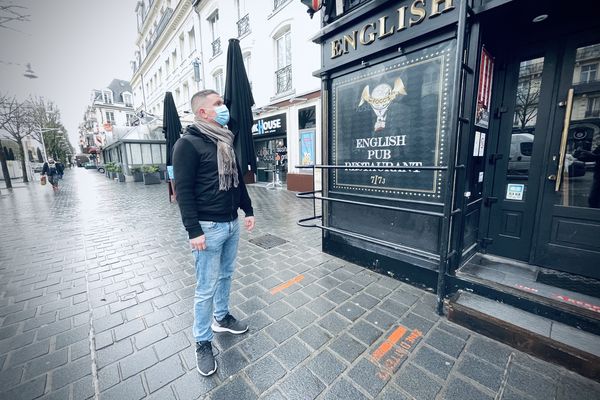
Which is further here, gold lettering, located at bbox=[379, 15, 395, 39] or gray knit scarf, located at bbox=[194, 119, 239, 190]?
gold lettering, located at bbox=[379, 15, 395, 39]

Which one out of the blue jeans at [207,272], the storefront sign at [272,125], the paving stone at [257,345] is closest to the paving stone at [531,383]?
the paving stone at [257,345]

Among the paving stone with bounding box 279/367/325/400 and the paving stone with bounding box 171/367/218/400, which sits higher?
the paving stone with bounding box 171/367/218/400

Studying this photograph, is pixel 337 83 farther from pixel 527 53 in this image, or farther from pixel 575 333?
pixel 575 333

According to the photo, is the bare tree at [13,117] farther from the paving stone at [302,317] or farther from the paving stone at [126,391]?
the paving stone at [302,317]

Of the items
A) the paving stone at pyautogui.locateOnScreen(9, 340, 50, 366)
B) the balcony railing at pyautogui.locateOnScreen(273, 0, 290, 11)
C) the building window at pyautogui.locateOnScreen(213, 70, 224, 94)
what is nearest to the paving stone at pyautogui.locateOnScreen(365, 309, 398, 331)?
the paving stone at pyautogui.locateOnScreen(9, 340, 50, 366)

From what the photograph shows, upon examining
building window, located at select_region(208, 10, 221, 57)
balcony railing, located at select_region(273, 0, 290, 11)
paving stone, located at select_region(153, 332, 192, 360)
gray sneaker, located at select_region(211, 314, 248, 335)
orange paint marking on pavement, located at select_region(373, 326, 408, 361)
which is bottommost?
paving stone, located at select_region(153, 332, 192, 360)

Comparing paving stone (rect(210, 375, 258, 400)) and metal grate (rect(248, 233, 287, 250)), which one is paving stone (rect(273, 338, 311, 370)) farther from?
metal grate (rect(248, 233, 287, 250))

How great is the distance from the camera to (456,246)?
9.55 feet

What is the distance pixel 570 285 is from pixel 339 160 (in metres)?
3.01

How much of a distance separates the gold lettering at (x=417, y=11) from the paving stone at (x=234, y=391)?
3.86m

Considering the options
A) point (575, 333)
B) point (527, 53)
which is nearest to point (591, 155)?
point (527, 53)

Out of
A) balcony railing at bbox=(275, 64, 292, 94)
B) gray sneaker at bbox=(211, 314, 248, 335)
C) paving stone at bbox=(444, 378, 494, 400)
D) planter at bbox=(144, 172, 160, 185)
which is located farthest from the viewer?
planter at bbox=(144, 172, 160, 185)

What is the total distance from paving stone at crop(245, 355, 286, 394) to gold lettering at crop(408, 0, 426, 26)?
12.1 feet

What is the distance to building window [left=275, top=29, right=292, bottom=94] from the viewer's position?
33.7 ft
